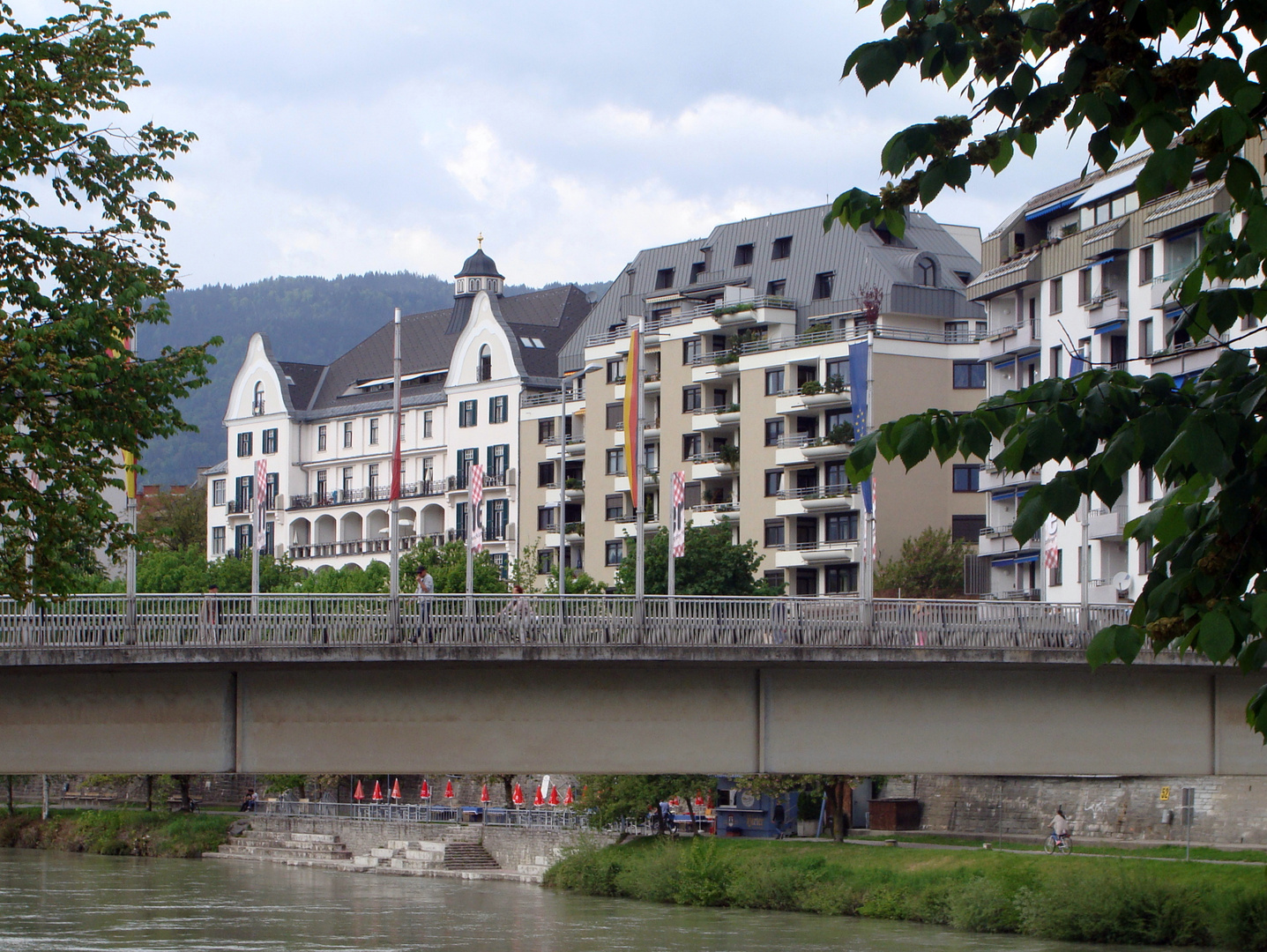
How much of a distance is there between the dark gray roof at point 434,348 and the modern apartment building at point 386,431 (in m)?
0.13

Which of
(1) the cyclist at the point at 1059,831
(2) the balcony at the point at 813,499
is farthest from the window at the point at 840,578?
(1) the cyclist at the point at 1059,831

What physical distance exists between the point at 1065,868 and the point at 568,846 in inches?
963

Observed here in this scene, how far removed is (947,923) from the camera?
5278cm

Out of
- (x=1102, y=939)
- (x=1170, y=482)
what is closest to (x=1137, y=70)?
(x=1170, y=482)

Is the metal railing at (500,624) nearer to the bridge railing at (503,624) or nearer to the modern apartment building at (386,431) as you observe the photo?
the bridge railing at (503,624)

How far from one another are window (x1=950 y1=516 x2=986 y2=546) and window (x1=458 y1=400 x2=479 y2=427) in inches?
1403

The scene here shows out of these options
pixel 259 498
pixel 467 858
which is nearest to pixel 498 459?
pixel 467 858

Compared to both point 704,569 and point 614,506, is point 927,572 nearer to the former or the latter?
point 704,569

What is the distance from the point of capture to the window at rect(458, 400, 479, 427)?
378ft

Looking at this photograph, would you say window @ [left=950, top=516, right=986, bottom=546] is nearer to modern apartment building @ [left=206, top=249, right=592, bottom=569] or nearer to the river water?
modern apartment building @ [left=206, top=249, right=592, bottom=569]

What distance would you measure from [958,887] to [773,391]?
151 ft

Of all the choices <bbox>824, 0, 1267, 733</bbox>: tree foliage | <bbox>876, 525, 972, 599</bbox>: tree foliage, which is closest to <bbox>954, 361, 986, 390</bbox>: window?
<bbox>876, 525, 972, 599</bbox>: tree foliage

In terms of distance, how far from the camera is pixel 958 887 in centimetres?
5294

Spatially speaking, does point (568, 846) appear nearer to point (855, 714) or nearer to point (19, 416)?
point (855, 714)
